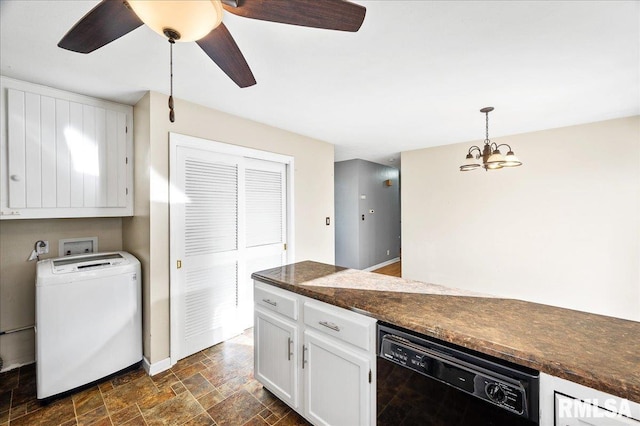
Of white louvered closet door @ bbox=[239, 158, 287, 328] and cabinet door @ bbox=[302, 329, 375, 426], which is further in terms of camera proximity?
white louvered closet door @ bbox=[239, 158, 287, 328]

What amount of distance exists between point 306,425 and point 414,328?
1.17 metres

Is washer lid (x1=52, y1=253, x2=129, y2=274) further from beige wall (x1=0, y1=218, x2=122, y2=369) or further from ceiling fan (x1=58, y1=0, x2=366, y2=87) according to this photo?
ceiling fan (x1=58, y1=0, x2=366, y2=87)

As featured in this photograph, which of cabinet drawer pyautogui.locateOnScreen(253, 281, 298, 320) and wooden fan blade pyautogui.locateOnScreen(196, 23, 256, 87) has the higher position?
wooden fan blade pyautogui.locateOnScreen(196, 23, 256, 87)

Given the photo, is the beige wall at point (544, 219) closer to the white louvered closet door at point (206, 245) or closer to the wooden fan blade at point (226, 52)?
the white louvered closet door at point (206, 245)

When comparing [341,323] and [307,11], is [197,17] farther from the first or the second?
[341,323]

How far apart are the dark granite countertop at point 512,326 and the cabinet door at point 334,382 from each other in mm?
257

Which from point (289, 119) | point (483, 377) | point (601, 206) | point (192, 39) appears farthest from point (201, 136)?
point (601, 206)

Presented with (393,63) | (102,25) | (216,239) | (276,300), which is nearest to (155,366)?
(216,239)

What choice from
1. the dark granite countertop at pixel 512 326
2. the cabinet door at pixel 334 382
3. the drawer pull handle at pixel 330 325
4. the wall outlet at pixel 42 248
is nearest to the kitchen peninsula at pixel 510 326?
the dark granite countertop at pixel 512 326

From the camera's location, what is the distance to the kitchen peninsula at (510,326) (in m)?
0.87

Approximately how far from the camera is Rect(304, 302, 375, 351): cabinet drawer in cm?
137

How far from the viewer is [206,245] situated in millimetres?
2748

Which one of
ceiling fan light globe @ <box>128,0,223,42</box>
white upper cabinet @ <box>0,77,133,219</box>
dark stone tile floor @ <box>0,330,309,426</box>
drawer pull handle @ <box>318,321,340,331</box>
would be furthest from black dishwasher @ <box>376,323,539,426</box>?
white upper cabinet @ <box>0,77,133,219</box>

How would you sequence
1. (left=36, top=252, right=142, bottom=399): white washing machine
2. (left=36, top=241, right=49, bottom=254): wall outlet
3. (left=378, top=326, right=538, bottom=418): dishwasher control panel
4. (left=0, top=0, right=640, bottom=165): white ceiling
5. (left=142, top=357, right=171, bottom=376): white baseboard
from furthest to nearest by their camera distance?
(left=36, top=241, right=49, bottom=254): wall outlet < (left=142, top=357, right=171, bottom=376): white baseboard < (left=36, top=252, right=142, bottom=399): white washing machine < (left=0, top=0, right=640, bottom=165): white ceiling < (left=378, top=326, right=538, bottom=418): dishwasher control panel
